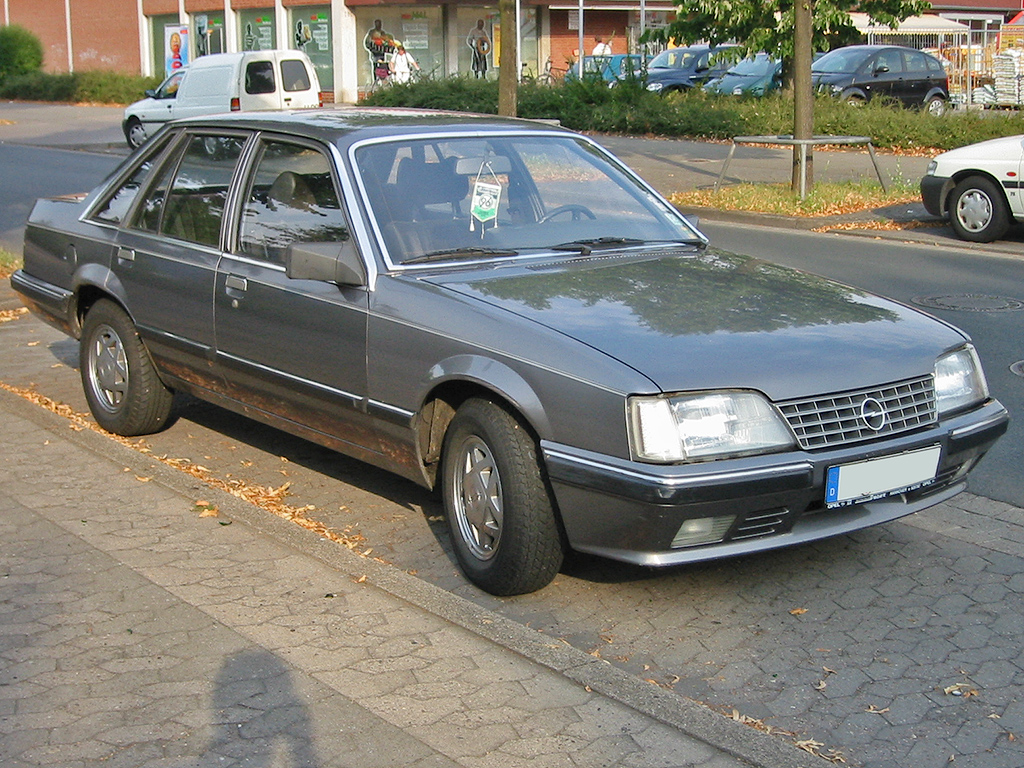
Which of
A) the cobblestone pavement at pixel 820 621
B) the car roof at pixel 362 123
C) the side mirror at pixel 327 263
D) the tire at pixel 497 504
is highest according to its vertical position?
the car roof at pixel 362 123

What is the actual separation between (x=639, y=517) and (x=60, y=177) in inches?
772

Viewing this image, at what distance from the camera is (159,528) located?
523 centimetres

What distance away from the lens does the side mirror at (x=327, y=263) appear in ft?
16.3

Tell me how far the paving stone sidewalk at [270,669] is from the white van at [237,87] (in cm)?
2078

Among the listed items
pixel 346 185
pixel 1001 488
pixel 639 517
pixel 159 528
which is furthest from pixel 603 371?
pixel 1001 488

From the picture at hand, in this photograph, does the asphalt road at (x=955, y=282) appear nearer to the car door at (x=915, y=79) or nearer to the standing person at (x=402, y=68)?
the car door at (x=915, y=79)

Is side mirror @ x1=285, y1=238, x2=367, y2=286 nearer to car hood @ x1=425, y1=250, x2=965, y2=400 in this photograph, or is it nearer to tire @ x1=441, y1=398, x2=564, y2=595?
car hood @ x1=425, y1=250, x2=965, y2=400

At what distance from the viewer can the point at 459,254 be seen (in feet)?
16.8

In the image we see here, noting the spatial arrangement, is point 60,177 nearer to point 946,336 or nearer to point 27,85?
point 946,336

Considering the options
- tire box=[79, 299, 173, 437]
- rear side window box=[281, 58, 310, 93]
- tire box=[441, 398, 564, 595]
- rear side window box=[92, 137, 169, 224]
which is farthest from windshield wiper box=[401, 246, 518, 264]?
rear side window box=[281, 58, 310, 93]

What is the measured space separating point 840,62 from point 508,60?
10.8 metres

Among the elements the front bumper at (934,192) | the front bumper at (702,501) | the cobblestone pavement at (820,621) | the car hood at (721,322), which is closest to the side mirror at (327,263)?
the car hood at (721,322)

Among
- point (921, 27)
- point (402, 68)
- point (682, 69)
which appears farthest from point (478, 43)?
point (921, 27)

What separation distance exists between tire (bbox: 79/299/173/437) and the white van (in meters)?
18.6
